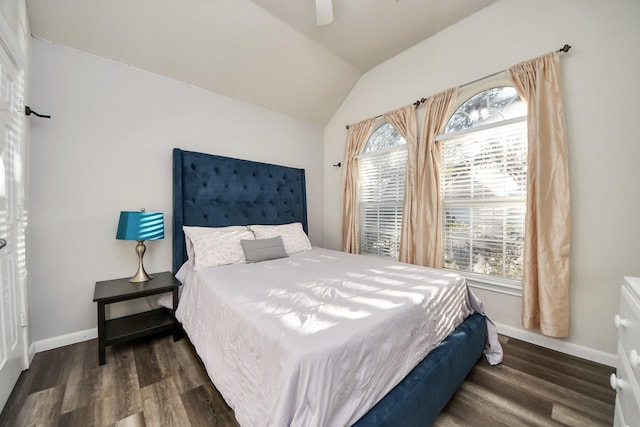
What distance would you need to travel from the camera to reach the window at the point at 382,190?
3115 mm

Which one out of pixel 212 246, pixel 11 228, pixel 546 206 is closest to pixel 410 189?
pixel 546 206

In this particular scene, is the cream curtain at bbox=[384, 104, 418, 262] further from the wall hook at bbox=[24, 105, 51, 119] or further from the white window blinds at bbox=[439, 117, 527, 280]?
the wall hook at bbox=[24, 105, 51, 119]

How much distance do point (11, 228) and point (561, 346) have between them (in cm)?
397

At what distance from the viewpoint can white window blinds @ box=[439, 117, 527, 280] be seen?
7.29ft

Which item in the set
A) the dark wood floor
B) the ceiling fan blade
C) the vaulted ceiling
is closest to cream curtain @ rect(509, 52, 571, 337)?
the dark wood floor

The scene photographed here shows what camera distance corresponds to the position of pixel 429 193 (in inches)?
104

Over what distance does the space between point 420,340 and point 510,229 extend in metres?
1.63

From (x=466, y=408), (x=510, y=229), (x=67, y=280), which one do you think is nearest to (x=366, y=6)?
(x=510, y=229)

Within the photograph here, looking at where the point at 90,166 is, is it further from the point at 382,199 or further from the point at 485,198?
the point at 485,198

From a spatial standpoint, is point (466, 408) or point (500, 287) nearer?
point (466, 408)

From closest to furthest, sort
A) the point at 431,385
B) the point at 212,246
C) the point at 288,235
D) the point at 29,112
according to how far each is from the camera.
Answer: the point at 431,385 → the point at 29,112 → the point at 212,246 → the point at 288,235

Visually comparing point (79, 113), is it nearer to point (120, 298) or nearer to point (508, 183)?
point (120, 298)

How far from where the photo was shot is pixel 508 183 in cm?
226

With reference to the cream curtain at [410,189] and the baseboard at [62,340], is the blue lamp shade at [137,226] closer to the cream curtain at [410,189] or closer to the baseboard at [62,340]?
the baseboard at [62,340]
